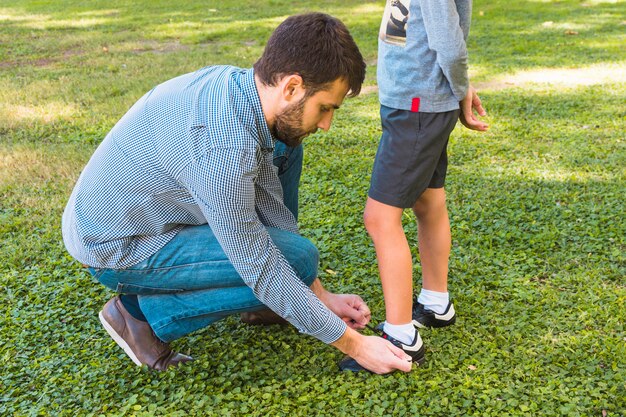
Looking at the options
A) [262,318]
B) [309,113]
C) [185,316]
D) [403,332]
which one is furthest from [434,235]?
[185,316]

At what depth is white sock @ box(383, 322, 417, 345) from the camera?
2.62 meters

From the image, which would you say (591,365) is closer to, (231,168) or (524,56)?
(231,168)

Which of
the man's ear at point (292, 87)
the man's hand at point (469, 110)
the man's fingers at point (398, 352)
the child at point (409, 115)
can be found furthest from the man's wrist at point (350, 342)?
the man's hand at point (469, 110)

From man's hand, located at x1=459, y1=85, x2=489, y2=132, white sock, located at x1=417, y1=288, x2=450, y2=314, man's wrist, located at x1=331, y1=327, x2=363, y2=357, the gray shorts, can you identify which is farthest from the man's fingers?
man's hand, located at x1=459, y1=85, x2=489, y2=132

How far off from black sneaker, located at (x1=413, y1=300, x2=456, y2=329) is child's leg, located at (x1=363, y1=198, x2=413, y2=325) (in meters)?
0.25

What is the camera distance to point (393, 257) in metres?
2.60

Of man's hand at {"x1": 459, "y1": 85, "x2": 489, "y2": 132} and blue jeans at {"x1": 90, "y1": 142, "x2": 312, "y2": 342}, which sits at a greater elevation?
man's hand at {"x1": 459, "y1": 85, "x2": 489, "y2": 132}

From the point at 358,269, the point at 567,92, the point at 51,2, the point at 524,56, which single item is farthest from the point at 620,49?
the point at 51,2

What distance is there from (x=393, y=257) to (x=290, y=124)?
64cm

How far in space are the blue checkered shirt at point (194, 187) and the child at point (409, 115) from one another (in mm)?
357

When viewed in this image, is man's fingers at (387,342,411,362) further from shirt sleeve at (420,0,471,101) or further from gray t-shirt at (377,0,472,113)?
shirt sleeve at (420,0,471,101)

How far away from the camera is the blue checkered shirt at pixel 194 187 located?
220 cm

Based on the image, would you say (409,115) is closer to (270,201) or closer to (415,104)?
(415,104)

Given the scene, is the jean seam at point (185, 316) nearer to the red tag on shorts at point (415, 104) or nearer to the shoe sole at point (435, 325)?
the shoe sole at point (435, 325)
